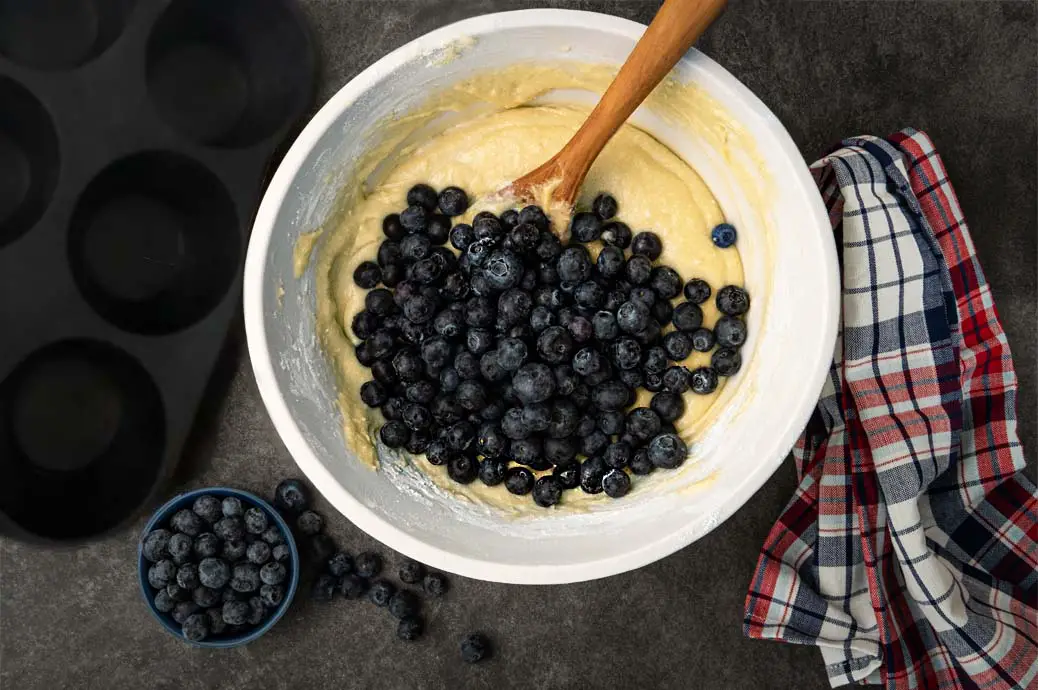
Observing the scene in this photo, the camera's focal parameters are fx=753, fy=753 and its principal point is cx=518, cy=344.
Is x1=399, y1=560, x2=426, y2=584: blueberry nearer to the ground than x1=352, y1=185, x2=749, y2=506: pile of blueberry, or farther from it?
nearer to the ground

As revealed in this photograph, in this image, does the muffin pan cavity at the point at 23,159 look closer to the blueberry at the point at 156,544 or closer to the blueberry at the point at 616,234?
the blueberry at the point at 156,544

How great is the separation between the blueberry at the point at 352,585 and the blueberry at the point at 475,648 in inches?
12.8

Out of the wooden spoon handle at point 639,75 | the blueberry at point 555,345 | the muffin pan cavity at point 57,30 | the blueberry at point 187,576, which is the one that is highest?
the wooden spoon handle at point 639,75

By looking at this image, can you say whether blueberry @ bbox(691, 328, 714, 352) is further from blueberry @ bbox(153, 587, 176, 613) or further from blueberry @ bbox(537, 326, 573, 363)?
blueberry @ bbox(153, 587, 176, 613)

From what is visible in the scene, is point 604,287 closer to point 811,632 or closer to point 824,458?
point 824,458

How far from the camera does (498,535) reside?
1729 mm

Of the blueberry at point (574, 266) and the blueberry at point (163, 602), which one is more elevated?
the blueberry at point (574, 266)

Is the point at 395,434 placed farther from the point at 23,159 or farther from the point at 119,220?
the point at 23,159

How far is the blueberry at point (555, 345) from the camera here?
64.7 inches

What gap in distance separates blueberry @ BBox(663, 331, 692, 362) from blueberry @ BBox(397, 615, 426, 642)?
3.44ft

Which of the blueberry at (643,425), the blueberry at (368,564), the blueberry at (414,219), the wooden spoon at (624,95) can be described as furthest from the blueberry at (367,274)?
the blueberry at (368,564)

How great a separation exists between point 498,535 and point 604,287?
0.62m

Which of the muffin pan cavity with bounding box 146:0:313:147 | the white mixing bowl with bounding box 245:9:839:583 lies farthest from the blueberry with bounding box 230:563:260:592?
the muffin pan cavity with bounding box 146:0:313:147

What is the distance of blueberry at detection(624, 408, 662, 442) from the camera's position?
1709 mm
